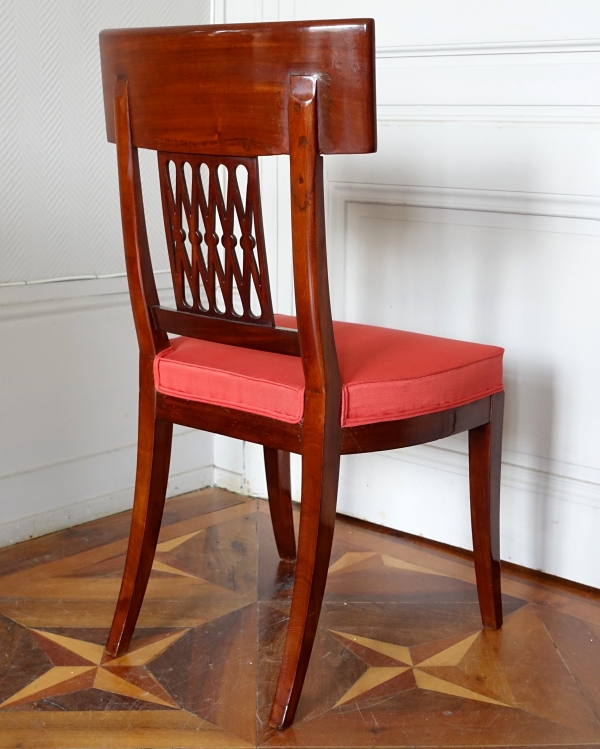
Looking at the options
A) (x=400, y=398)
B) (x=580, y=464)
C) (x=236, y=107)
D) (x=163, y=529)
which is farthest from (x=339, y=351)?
(x=163, y=529)

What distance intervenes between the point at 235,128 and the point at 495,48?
2.61 ft

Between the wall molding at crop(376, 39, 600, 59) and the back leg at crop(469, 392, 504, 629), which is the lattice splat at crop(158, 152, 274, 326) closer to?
the back leg at crop(469, 392, 504, 629)

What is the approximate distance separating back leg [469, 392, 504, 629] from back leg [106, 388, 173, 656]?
1.65 ft

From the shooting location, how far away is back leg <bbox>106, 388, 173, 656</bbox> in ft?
4.82

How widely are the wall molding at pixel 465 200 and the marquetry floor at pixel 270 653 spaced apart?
2.37ft

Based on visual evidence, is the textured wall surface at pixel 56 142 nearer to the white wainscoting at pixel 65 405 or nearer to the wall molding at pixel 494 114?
the white wainscoting at pixel 65 405

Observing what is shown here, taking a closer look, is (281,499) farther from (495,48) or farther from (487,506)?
(495,48)

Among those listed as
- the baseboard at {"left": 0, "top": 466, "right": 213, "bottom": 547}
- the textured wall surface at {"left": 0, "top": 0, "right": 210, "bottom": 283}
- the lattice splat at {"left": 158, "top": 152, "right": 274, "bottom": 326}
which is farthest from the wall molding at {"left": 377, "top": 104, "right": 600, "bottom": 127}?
the baseboard at {"left": 0, "top": 466, "right": 213, "bottom": 547}

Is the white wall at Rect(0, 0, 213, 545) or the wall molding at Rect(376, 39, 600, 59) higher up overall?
the wall molding at Rect(376, 39, 600, 59)

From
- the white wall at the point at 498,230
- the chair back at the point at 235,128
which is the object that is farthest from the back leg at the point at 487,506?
the chair back at the point at 235,128

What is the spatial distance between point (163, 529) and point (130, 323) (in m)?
0.48

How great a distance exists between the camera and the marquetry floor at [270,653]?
133 cm

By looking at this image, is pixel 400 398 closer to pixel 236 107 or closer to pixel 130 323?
pixel 236 107

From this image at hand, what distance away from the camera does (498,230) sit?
1843 mm
